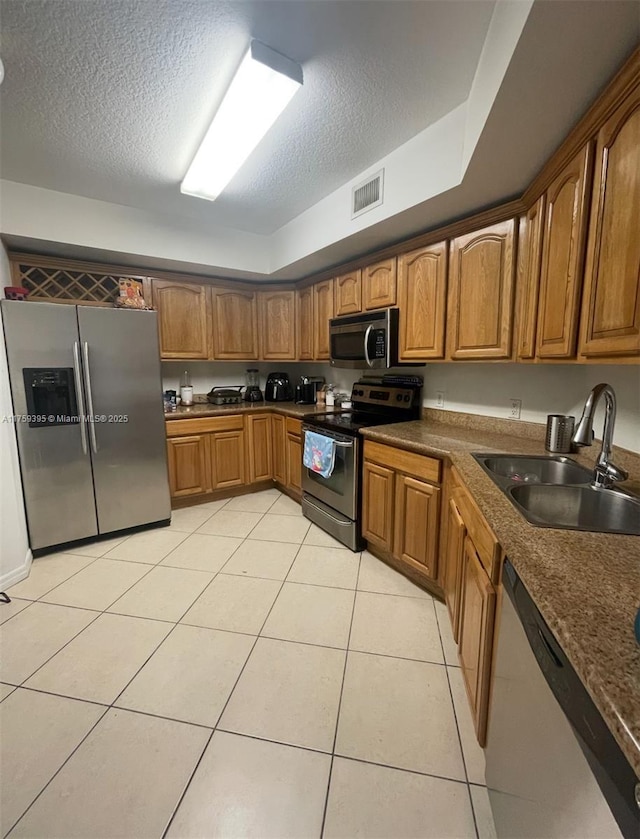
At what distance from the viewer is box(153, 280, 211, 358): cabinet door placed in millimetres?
3092

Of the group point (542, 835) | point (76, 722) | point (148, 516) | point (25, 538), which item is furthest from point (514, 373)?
point (25, 538)

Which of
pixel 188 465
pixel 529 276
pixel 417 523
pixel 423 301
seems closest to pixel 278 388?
pixel 188 465

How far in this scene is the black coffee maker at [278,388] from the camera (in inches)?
148

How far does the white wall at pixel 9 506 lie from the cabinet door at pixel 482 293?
2722 mm

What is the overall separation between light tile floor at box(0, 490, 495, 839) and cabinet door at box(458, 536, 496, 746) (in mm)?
149

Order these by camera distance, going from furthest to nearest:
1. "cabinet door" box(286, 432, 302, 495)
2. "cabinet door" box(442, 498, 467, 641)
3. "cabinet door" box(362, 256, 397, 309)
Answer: "cabinet door" box(286, 432, 302, 495)
"cabinet door" box(362, 256, 397, 309)
"cabinet door" box(442, 498, 467, 641)

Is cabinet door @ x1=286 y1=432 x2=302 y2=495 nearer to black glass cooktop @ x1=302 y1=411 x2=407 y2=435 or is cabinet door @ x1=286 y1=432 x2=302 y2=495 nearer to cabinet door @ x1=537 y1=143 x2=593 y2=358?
black glass cooktop @ x1=302 y1=411 x2=407 y2=435

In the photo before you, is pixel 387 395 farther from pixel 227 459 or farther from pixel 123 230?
pixel 123 230

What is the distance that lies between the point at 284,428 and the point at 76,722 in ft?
7.63

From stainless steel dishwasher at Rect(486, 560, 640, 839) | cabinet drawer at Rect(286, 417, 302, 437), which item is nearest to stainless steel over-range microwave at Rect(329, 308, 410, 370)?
cabinet drawer at Rect(286, 417, 302, 437)

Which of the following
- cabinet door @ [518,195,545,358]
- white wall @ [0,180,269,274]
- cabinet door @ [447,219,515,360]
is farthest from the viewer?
white wall @ [0,180,269,274]

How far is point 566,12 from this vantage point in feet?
2.85

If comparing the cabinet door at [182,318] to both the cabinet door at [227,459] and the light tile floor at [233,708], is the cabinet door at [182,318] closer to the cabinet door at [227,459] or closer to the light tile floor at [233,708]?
the cabinet door at [227,459]

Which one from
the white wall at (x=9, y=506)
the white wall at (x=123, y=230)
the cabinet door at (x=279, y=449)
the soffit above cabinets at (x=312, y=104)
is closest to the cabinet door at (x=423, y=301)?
the soffit above cabinets at (x=312, y=104)
